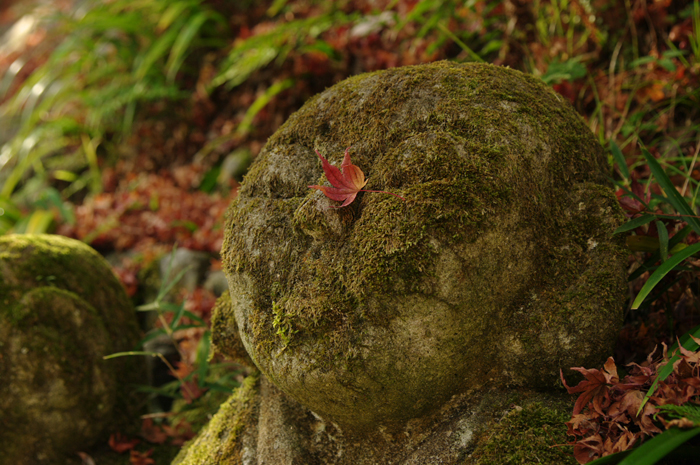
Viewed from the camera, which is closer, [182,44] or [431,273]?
[431,273]

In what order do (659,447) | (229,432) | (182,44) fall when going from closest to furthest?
1. (659,447)
2. (229,432)
3. (182,44)

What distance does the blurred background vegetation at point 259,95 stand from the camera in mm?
2650

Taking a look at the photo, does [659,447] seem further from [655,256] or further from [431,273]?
[655,256]

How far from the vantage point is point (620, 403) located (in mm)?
1449

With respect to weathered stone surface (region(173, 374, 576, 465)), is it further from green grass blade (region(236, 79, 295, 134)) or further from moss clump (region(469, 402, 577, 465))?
green grass blade (region(236, 79, 295, 134))

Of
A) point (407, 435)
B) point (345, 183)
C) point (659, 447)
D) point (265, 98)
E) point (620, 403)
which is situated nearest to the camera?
point (659, 447)

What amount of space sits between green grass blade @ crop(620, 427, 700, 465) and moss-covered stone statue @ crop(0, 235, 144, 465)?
2.59 metres

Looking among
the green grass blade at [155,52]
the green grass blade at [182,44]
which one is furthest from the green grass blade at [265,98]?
the green grass blade at [155,52]

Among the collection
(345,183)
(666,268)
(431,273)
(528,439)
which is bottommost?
(528,439)

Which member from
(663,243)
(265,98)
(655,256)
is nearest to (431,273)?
(663,243)

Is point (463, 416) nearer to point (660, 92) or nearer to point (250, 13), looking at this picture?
point (660, 92)

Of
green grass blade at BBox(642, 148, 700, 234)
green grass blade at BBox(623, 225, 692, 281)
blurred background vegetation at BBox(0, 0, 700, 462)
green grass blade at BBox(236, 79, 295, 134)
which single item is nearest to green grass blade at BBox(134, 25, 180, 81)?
blurred background vegetation at BBox(0, 0, 700, 462)

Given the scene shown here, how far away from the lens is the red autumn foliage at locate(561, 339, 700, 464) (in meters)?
1.36

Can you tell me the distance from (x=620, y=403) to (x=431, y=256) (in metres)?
0.71
